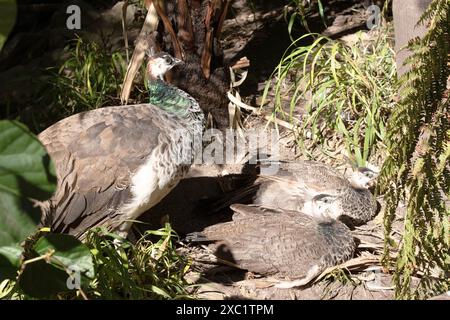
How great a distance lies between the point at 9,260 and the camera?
1.56 m

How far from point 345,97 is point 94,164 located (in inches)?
65.5

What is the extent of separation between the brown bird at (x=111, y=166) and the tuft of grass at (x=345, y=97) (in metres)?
1.07

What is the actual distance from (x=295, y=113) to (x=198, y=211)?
1032 millimetres

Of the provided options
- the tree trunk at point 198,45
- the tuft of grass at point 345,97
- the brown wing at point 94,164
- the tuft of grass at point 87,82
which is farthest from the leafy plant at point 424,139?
the tuft of grass at point 87,82

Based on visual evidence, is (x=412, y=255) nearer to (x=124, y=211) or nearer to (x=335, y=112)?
(x=124, y=211)

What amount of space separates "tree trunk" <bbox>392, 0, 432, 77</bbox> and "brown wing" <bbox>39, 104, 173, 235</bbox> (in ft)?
4.35

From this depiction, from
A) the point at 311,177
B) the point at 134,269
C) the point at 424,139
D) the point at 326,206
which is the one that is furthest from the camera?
the point at 311,177

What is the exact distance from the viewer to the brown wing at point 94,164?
3529 millimetres

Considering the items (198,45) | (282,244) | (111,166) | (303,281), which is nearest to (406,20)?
(198,45)

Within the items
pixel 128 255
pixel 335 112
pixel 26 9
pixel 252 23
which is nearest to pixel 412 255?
pixel 128 255

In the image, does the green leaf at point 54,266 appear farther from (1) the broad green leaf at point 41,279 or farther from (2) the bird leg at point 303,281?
(2) the bird leg at point 303,281

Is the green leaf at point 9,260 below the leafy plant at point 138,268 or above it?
above

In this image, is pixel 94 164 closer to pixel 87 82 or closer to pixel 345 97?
pixel 87 82

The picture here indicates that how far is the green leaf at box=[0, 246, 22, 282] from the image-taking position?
155 cm
